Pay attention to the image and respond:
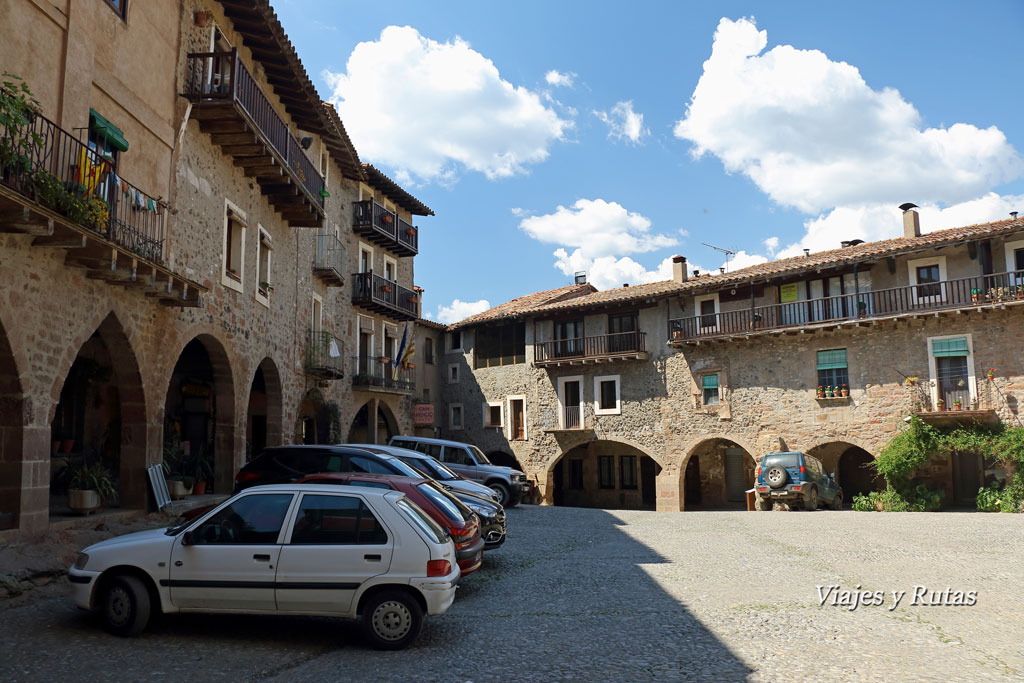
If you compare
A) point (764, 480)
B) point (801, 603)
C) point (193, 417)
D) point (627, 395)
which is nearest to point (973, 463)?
point (764, 480)

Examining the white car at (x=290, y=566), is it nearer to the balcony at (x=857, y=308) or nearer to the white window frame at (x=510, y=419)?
→ the balcony at (x=857, y=308)

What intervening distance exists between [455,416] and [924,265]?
21469 mm

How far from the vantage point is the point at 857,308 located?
26.0 m

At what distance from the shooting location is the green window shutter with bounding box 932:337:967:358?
Result: 79.6 feet

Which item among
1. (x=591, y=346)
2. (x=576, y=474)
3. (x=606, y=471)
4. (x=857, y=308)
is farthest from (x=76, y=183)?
(x=576, y=474)

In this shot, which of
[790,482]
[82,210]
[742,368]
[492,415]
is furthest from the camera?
[492,415]

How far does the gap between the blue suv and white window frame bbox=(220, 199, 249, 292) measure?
1561 centimetres

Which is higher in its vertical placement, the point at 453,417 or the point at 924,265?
the point at 924,265

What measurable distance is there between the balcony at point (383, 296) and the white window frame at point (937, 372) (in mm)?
18611

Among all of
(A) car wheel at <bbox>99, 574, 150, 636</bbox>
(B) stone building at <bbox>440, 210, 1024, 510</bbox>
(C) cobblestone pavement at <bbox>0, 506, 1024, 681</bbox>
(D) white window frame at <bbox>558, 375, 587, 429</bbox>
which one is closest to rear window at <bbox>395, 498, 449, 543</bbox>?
(C) cobblestone pavement at <bbox>0, 506, 1024, 681</bbox>

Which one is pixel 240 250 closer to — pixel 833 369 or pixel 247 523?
pixel 247 523

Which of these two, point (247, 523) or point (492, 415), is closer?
point (247, 523)

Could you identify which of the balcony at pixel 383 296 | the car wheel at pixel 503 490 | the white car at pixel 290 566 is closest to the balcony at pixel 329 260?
the balcony at pixel 383 296

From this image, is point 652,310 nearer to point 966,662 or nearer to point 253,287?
point 253,287
